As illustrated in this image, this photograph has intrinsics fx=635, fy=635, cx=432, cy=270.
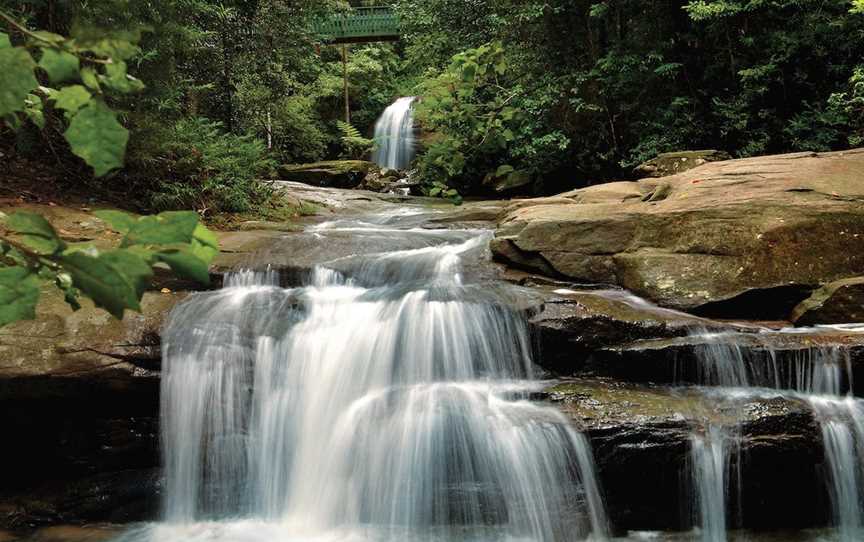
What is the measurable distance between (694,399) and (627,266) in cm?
178

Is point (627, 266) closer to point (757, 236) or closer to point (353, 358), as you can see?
point (757, 236)

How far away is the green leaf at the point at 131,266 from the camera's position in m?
0.73

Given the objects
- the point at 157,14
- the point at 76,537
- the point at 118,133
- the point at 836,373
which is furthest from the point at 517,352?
the point at 157,14

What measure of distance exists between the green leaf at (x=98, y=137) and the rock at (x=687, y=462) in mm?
4323

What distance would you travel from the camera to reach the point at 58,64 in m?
0.74

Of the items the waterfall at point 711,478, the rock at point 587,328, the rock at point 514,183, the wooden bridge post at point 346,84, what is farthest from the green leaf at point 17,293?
the wooden bridge post at point 346,84

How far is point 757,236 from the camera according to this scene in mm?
5953

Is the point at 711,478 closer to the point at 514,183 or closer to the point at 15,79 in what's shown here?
the point at 15,79

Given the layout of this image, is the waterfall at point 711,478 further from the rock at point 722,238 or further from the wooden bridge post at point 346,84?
the wooden bridge post at point 346,84

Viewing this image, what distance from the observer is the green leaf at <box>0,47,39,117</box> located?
796mm

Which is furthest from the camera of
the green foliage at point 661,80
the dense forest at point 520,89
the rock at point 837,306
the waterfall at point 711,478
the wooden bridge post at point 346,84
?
the wooden bridge post at point 346,84

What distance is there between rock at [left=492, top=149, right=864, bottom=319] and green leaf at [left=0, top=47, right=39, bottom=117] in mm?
5650

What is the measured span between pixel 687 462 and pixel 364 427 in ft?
8.03

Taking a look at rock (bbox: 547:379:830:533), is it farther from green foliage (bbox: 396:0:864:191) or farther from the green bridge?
the green bridge
